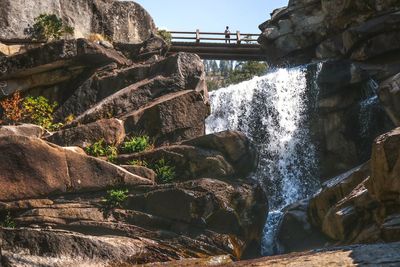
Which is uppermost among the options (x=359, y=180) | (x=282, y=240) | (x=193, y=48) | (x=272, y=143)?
(x=193, y=48)

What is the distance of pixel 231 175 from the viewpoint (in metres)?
16.3

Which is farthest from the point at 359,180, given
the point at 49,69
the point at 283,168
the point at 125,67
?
the point at 49,69

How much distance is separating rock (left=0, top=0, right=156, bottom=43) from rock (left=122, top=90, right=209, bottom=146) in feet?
33.9

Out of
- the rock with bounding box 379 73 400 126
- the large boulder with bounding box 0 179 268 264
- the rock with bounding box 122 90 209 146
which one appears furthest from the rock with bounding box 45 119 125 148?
the rock with bounding box 379 73 400 126

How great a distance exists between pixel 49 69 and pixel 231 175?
430 inches

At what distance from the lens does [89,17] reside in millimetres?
28078

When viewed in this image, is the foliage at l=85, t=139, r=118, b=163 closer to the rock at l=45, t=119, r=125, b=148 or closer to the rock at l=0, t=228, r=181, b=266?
the rock at l=45, t=119, r=125, b=148

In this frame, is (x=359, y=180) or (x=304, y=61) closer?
(x=359, y=180)

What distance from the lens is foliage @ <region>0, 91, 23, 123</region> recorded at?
65.3 feet

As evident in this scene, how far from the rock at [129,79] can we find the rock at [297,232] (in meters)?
6.23

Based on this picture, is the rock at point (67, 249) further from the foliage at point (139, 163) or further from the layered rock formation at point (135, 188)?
the foliage at point (139, 163)

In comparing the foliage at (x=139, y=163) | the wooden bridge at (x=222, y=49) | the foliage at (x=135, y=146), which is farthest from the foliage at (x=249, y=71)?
the foliage at (x=139, y=163)

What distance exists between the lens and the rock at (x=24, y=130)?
16920mm

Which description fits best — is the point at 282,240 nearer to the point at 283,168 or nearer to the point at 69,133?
the point at 283,168
